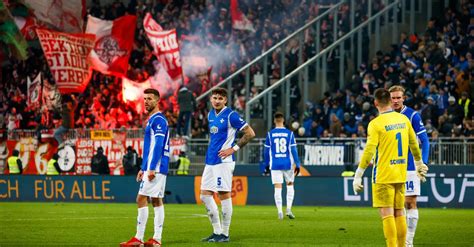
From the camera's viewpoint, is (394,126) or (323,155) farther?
(323,155)

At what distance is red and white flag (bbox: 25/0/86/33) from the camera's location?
128 feet

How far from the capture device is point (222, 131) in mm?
17375

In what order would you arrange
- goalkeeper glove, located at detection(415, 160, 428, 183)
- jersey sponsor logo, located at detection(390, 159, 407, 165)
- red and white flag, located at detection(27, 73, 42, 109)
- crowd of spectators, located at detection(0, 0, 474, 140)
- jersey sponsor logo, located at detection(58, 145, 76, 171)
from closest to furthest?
jersey sponsor logo, located at detection(390, 159, 407, 165)
goalkeeper glove, located at detection(415, 160, 428, 183)
crowd of spectators, located at detection(0, 0, 474, 140)
jersey sponsor logo, located at detection(58, 145, 76, 171)
red and white flag, located at detection(27, 73, 42, 109)

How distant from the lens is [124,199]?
108 ft

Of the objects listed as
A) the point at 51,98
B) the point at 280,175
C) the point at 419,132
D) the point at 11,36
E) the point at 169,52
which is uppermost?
the point at 11,36

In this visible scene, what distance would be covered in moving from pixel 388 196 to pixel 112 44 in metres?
26.8

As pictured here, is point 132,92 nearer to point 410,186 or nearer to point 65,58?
point 65,58

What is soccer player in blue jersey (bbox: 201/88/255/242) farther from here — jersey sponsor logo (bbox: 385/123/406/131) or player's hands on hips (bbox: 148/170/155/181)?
jersey sponsor logo (bbox: 385/123/406/131)

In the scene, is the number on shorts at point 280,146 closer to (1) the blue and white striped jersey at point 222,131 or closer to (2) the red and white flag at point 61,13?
(1) the blue and white striped jersey at point 222,131

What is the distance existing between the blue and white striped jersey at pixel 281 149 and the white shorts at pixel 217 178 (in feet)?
25.2

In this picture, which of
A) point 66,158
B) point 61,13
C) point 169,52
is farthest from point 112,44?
point 66,158

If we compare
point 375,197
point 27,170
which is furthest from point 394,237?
point 27,170

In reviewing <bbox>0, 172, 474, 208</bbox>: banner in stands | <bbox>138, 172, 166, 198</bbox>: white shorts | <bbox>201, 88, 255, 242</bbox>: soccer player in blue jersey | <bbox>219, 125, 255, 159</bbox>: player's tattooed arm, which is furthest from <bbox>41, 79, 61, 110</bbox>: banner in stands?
<bbox>138, 172, 166, 198</bbox>: white shorts

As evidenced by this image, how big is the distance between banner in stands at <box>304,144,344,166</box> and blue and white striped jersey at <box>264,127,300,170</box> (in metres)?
8.39
